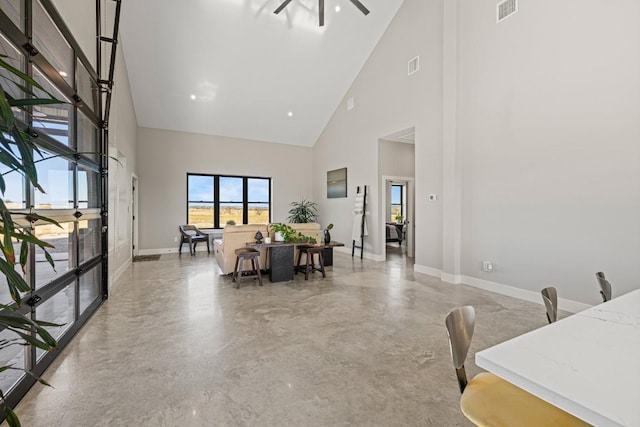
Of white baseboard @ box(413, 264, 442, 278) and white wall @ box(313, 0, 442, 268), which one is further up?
white wall @ box(313, 0, 442, 268)

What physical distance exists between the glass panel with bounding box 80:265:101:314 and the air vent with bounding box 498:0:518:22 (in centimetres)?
634

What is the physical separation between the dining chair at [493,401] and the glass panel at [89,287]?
373 centimetres

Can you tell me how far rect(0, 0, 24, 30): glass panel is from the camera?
190 cm

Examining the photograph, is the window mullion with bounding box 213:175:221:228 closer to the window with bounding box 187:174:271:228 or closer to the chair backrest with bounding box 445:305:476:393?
the window with bounding box 187:174:271:228

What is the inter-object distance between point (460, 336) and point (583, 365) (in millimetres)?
419

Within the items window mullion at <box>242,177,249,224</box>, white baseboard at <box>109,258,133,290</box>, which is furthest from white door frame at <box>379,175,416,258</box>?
white baseboard at <box>109,258,133,290</box>

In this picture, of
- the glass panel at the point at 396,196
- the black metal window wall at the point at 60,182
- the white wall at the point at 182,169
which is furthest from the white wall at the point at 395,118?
the black metal window wall at the point at 60,182

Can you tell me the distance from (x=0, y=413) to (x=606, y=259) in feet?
17.5

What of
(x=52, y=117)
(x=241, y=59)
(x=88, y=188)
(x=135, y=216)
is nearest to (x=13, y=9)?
(x=52, y=117)

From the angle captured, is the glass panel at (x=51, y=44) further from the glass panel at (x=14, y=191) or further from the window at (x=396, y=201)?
the window at (x=396, y=201)

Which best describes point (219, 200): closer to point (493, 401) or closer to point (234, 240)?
point (234, 240)

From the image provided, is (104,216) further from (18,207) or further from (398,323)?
(398,323)

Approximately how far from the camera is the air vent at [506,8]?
13.6 feet

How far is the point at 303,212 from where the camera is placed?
945 centimetres
